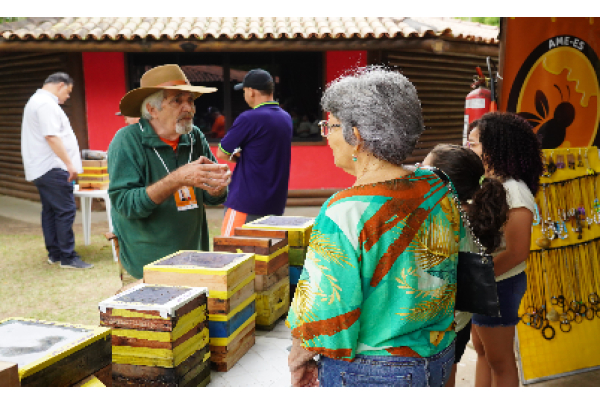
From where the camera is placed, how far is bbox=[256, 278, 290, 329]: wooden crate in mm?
2418

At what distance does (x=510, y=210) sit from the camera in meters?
2.31

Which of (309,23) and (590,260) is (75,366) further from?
(309,23)

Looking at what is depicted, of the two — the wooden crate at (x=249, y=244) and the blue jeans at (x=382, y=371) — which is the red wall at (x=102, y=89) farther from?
the blue jeans at (x=382, y=371)

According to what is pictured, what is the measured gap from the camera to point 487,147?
2453 millimetres

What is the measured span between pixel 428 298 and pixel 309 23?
27.7ft

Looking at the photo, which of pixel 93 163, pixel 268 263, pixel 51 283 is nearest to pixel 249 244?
pixel 268 263

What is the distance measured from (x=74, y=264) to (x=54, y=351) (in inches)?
193

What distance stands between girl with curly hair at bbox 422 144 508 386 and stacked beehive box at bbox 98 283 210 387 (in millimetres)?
1033

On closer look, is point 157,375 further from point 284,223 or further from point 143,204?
point 284,223

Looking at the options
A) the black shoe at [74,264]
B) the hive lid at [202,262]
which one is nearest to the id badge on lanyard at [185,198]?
the hive lid at [202,262]

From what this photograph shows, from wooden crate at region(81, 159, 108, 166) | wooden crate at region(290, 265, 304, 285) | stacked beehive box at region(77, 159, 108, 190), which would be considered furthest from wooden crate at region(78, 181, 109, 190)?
wooden crate at region(290, 265, 304, 285)

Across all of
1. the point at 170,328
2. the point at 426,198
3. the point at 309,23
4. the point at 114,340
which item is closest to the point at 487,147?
the point at 426,198

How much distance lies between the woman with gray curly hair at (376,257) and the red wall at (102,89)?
28.5ft

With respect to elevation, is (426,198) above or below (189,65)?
below
